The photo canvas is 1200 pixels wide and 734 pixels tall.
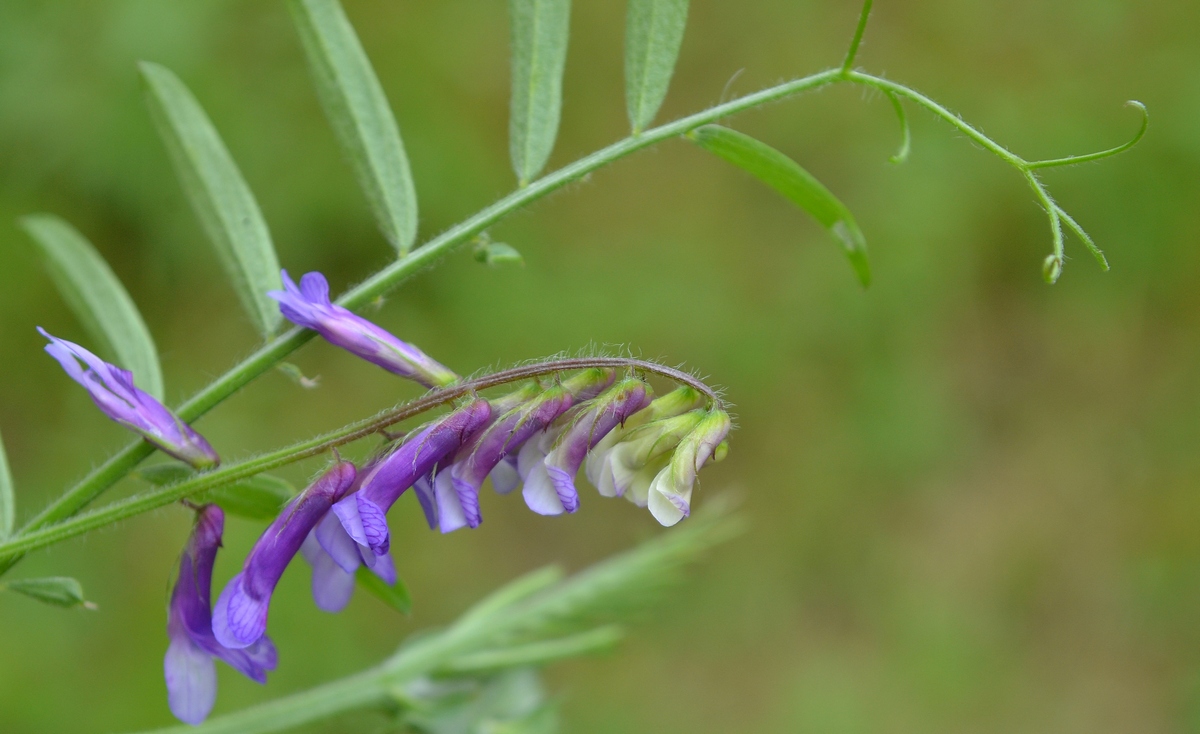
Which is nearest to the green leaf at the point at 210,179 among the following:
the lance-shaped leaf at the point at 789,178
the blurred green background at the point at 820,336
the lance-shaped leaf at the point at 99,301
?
the lance-shaped leaf at the point at 99,301

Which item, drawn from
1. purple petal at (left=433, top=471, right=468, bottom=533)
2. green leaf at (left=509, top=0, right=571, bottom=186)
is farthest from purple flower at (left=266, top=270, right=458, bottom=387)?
green leaf at (left=509, top=0, right=571, bottom=186)

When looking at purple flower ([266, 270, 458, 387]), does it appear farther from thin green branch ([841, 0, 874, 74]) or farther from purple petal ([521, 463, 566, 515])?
thin green branch ([841, 0, 874, 74])

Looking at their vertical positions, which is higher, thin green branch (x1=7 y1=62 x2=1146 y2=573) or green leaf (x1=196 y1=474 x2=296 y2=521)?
thin green branch (x1=7 y1=62 x2=1146 y2=573)

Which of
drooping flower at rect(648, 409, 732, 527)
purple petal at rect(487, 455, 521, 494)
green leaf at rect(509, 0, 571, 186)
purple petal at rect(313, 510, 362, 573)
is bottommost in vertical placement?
purple petal at rect(487, 455, 521, 494)

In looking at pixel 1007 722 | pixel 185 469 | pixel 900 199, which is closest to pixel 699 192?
pixel 900 199

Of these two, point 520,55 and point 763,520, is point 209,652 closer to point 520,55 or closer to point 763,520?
point 520,55

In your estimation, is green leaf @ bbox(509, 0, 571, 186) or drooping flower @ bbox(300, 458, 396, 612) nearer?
drooping flower @ bbox(300, 458, 396, 612)

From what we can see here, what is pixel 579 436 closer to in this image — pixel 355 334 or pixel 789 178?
pixel 355 334
